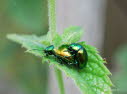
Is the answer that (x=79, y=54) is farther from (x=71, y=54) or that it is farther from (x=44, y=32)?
(x=44, y=32)

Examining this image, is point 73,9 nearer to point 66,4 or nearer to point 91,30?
point 66,4

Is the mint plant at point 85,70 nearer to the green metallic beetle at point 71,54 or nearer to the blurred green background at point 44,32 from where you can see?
the green metallic beetle at point 71,54

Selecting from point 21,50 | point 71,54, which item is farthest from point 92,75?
point 21,50

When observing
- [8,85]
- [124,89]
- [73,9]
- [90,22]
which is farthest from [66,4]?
[8,85]

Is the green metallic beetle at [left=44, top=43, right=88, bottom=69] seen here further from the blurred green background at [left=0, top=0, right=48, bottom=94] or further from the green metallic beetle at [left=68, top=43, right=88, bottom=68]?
the blurred green background at [left=0, top=0, right=48, bottom=94]

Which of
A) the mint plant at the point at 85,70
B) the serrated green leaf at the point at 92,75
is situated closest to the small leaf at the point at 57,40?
the mint plant at the point at 85,70
